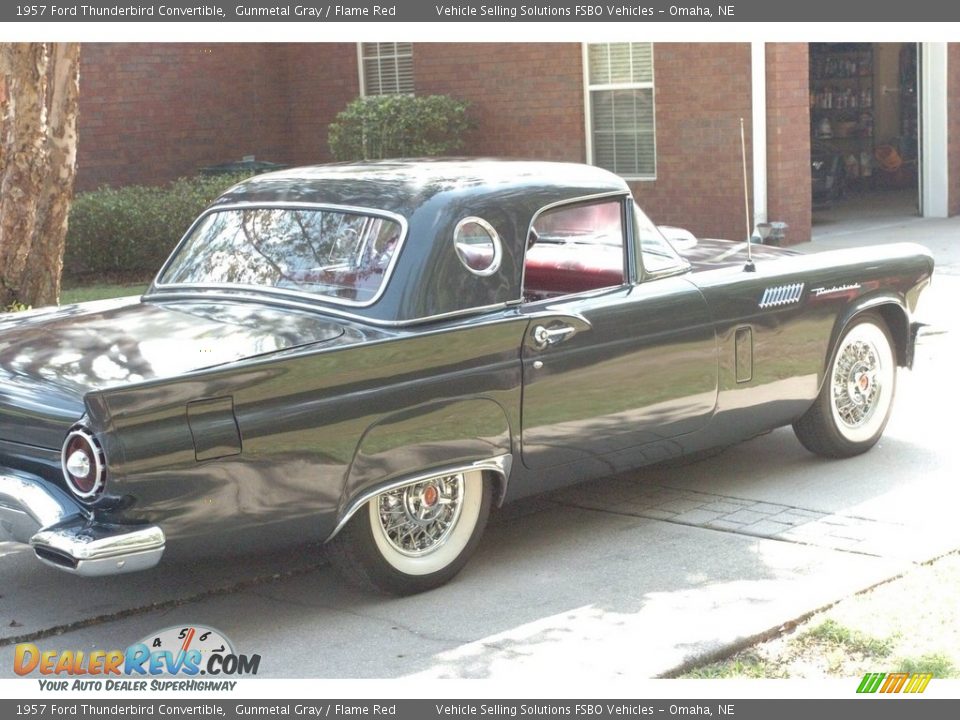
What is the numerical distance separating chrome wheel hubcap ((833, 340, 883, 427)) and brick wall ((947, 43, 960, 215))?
10659mm

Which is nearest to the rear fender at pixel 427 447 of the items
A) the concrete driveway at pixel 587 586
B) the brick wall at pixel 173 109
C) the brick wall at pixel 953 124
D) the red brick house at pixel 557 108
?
the concrete driveway at pixel 587 586

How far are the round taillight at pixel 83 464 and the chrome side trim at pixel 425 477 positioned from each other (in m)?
0.86

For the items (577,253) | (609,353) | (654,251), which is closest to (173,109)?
(577,253)

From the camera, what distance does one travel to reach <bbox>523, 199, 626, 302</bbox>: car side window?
A: 604cm

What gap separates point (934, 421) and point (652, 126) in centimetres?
807

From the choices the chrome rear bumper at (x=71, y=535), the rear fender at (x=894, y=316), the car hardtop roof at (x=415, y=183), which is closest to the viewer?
the chrome rear bumper at (x=71, y=535)

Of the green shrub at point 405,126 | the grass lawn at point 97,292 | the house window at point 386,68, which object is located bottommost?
the grass lawn at point 97,292

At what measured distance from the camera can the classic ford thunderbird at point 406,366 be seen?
14.5 feet

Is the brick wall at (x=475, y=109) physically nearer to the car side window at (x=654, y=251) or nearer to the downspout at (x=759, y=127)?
the downspout at (x=759, y=127)

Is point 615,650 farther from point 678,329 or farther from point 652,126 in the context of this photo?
point 652,126

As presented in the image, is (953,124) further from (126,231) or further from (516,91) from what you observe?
(126,231)

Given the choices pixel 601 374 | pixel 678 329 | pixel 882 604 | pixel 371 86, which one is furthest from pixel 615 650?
pixel 371 86

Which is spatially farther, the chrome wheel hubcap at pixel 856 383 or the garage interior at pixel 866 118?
the garage interior at pixel 866 118

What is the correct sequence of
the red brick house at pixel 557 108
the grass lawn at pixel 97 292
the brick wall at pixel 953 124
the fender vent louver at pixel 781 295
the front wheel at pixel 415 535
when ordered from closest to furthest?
the front wheel at pixel 415 535, the fender vent louver at pixel 781 295, the grass lawn at pixel 97 292, the red brick house at pixel 557 108, the brick wall at pixel 953 124
